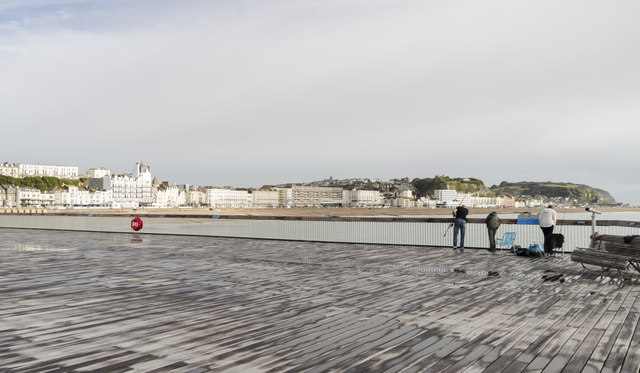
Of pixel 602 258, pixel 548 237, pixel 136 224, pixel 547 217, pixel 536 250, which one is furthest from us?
pixel 136 224

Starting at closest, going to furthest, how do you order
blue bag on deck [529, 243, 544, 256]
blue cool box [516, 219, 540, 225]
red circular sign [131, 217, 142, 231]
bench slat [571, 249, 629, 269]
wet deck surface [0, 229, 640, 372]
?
wet deck surface [0, 229, 640, 372]
bench slat [571, 249, 629, 269]
blue bag on deck [529, 243, 544, 256]
blue cool box [516, 219, 540, 225]
red circular sign [131, 217, 142, 231]

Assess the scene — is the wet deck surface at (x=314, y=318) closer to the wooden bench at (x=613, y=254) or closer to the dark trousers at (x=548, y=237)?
the wooden bench at (x=613, y=254)

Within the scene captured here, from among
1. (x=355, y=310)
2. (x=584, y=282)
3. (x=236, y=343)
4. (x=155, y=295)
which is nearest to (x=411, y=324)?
(x=355, y=310)

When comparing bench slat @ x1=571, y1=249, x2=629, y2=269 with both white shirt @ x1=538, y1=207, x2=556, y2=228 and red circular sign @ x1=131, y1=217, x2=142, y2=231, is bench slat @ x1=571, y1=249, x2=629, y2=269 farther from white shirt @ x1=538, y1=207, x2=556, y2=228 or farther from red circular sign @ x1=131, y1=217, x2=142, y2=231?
red circular sign @ x1=131, y1=217, x2=142, y2=231

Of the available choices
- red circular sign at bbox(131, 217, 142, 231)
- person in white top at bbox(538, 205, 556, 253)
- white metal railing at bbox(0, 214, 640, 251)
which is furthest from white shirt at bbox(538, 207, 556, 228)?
red circular sign at bbox(131, 217, 142, 231)

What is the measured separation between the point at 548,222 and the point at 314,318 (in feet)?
32.9

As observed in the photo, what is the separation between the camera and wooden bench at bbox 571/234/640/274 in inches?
364

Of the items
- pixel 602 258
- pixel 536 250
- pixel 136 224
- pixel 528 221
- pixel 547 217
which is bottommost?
pixel 536 250

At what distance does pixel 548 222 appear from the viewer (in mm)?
13859

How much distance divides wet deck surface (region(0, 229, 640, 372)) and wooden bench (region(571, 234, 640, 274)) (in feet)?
1.21

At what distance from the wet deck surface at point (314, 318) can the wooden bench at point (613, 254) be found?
1.21ft

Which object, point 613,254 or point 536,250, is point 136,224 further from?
point 613,254

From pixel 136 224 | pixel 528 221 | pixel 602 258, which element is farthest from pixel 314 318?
pixel 136 224

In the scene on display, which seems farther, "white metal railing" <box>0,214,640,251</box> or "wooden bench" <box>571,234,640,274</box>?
"white metal railing" <box>0,214,640,251</box>
